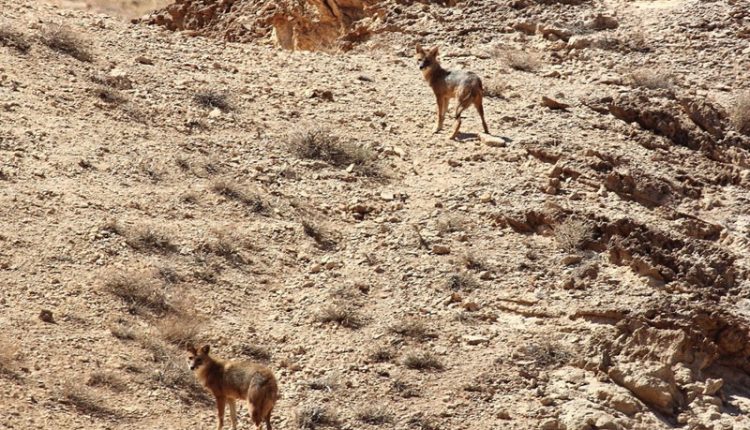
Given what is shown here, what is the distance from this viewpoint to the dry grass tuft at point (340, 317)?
47.8ft

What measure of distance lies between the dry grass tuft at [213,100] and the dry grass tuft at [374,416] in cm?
722

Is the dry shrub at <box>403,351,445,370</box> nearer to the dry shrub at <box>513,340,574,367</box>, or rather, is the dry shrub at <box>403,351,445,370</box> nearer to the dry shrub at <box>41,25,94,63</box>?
the dry shrub at <box>513,340,574,367</box>

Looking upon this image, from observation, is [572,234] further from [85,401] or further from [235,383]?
[85,401]

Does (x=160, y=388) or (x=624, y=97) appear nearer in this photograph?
(x=160, y=388)

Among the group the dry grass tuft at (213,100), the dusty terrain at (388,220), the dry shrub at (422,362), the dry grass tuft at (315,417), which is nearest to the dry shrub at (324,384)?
the dusty terrain at (388,220)

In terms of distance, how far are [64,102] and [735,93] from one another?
10.1m

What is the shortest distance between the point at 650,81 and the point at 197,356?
994 centimetres

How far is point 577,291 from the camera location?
15.3 meters

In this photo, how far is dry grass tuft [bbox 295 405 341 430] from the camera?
13.0m

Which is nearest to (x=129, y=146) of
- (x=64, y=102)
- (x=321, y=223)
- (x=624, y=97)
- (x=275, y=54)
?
(x=64, y=102)

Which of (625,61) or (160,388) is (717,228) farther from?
(160,388)

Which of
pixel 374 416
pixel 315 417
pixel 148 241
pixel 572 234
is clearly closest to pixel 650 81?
pixel 572 234

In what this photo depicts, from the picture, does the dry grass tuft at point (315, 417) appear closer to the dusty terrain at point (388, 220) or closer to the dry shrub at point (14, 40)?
the dusty terrain at point (388, 220)

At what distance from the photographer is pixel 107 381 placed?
13.0 metres
